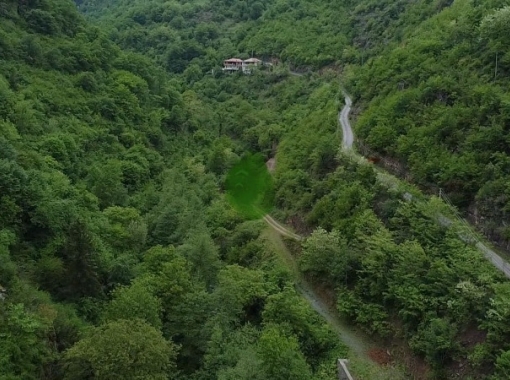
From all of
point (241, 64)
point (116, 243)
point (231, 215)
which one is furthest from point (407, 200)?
point (241, 64)

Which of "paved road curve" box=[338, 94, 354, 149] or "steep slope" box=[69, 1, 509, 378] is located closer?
"steep slope" box=[69, 1, 509, 378]

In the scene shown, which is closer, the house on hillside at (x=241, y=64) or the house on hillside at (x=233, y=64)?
the house on hillside at (x=241, y=64)

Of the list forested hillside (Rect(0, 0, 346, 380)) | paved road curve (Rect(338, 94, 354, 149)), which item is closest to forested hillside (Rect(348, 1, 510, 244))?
paved road curve (Rect(338, 94, 354, 149))

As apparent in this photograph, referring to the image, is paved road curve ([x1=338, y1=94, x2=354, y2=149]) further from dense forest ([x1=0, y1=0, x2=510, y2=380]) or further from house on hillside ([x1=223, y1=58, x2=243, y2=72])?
house on hillside ([x1=223, y1=58, x2=243, y2=72])

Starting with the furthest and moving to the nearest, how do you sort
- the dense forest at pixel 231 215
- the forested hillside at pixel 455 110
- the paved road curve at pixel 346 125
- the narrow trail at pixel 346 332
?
1. the paved road curve at pixel 346 125
2. the forested hillside at pixel 455 110
3. the narrow trail at pixel 346 332
4. the dense forest at pixel 231 215

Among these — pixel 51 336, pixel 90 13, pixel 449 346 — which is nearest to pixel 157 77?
pixel 51 336

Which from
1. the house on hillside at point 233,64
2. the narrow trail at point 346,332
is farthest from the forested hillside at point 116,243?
the house on hillside at point 233,64

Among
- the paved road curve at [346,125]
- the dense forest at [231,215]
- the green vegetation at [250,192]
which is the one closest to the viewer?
the dense forest at [231,215]

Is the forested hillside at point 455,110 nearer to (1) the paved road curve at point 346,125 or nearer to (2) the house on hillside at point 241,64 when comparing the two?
(1) the paved road curve at point 346,125

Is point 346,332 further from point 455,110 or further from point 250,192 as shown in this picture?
point 455,110
